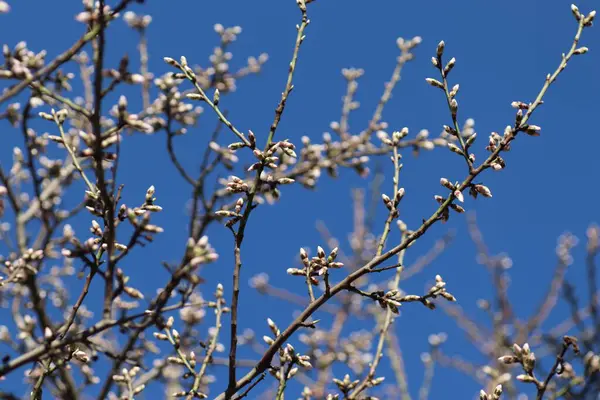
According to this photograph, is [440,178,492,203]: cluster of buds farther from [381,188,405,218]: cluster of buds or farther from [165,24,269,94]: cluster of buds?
[165,24,269,94]: cluster of buds

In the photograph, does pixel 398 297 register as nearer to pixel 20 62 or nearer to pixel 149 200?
pixel 149 200

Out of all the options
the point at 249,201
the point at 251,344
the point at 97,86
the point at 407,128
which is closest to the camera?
the point at 97,86

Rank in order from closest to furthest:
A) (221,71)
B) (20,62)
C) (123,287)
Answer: (123,287) → (20,62) → (221,71)

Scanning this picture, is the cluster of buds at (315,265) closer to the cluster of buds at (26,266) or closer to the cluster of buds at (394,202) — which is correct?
the cluster of buds at (394,202)

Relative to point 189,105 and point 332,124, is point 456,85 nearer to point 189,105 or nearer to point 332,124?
point 189,105

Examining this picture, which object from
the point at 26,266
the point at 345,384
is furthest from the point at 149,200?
the point at 345,384

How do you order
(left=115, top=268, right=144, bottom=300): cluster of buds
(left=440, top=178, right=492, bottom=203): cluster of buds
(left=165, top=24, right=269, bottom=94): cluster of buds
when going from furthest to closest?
(left=165, top=24, right=269, bottom=94): cluster of buds
(left=440, top=178, right=492, bottom=203): cluster of buds
(left=115, top=268, right=144, bottom=300): cluster of buds

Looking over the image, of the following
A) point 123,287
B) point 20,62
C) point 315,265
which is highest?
point 20,62

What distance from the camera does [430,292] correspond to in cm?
293

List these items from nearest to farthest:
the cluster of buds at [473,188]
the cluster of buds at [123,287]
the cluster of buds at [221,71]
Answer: the cluster of buds at [123,287] < the cluster of buds at [473,188] < the cluster of buds at [221,71]

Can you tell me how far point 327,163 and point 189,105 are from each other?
1.66 metres

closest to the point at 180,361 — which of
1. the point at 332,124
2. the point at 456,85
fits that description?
the point at 456,85

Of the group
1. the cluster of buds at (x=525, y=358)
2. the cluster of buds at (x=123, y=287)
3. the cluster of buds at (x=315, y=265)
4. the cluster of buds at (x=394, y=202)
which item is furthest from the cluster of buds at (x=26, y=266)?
the cluster of buds at (x=525, y=358)

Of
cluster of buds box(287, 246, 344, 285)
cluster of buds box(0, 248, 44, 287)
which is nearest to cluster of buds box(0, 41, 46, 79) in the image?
cluster of buds box(0, 248, 44, 287)
